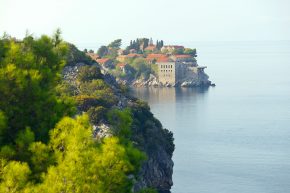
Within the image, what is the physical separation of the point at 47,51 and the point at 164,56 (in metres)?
139

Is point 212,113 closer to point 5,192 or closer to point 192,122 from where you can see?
point 192,122

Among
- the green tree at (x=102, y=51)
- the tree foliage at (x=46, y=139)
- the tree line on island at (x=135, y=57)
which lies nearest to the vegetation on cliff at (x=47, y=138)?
the tree foliage at (x=46, y=139)

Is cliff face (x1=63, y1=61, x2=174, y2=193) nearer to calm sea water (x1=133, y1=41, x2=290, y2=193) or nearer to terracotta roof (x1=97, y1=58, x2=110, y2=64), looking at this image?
calm sea water (x1=133, y1=41, x2=290, y2=193)

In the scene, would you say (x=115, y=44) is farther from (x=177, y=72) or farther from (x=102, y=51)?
(x=177, y=72)

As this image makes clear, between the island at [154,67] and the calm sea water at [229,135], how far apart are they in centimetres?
1128

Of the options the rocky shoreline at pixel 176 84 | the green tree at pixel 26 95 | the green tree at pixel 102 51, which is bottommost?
the rocky shoreline at pixel 176 84

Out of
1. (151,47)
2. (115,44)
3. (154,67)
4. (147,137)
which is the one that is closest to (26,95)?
(147,137)

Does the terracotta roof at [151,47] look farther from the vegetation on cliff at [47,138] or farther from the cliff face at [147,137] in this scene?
the vegetation on cliff at [47,138]

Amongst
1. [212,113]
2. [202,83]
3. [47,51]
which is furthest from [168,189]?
[202,83]

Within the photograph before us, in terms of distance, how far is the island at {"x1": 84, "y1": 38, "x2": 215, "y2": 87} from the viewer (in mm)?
140375

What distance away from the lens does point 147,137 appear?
148 feet

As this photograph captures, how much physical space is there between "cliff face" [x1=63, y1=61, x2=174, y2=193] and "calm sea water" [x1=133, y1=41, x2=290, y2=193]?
1.98m

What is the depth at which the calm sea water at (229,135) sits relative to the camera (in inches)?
1881

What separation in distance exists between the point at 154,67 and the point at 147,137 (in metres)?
104
